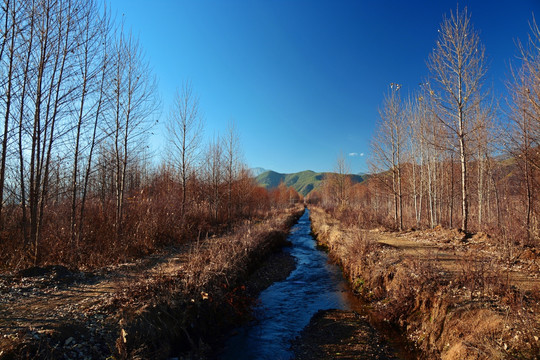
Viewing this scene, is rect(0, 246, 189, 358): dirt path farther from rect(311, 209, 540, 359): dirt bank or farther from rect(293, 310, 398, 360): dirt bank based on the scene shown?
rect(311, 209, 540, 359): dirt bank

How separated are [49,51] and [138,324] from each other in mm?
7656

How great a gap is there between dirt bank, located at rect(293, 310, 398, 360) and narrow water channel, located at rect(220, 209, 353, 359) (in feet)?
0.89

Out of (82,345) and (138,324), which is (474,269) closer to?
(138,324)

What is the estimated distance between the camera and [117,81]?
35.8ft

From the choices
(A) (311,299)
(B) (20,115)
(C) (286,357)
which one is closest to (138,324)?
(C) (286,357)

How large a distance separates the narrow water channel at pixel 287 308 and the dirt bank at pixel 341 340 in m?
0.27

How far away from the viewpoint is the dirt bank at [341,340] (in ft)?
16.9

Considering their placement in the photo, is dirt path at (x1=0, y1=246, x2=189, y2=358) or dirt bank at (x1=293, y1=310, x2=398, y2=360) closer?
dirt path at (x1=0, y1=246, x2=189, y2=358)

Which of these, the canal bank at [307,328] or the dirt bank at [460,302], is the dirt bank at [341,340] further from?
the dirt bank at [460,302]

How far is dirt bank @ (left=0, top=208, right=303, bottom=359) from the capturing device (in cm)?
376

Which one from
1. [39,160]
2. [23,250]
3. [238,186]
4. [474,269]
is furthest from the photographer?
[238,186]

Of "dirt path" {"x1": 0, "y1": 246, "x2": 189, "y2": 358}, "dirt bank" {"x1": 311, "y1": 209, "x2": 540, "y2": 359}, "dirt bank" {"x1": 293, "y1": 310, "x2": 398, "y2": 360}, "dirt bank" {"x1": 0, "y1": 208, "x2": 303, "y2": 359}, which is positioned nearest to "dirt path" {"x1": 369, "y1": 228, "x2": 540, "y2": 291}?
"dirt bank" {"x1": 311, "y1": 209, "x2": 540, "y2": 359}

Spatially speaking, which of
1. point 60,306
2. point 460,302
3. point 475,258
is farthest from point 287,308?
point 60,306

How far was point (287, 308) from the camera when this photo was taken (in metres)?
7.66
